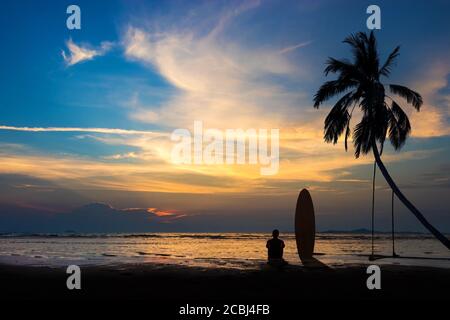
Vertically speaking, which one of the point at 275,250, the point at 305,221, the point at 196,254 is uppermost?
the point at 305,221

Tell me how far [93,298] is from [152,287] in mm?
2101

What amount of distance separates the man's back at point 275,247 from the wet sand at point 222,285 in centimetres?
54

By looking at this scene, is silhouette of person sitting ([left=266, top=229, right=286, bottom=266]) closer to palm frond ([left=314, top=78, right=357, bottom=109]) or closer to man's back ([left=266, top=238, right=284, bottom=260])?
man's back ([left=266, top=238, right=284, bottom=260])

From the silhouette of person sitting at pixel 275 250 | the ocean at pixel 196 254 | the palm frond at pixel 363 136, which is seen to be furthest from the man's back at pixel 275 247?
the palm frond at pixel 363 136

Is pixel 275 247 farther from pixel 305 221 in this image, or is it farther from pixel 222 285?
pixel 305 221

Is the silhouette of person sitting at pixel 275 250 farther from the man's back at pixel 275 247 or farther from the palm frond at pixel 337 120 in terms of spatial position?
the palm frond at pixel 337 120

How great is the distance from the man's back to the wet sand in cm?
54

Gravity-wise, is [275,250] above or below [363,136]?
below

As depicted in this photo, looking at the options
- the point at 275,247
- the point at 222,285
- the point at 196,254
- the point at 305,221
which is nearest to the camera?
the point at 222,285

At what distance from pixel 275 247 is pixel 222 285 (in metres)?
3.73

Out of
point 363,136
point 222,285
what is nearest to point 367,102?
point 363,136

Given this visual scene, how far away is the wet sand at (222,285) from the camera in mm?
9891

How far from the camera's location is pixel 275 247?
49.4 feet
